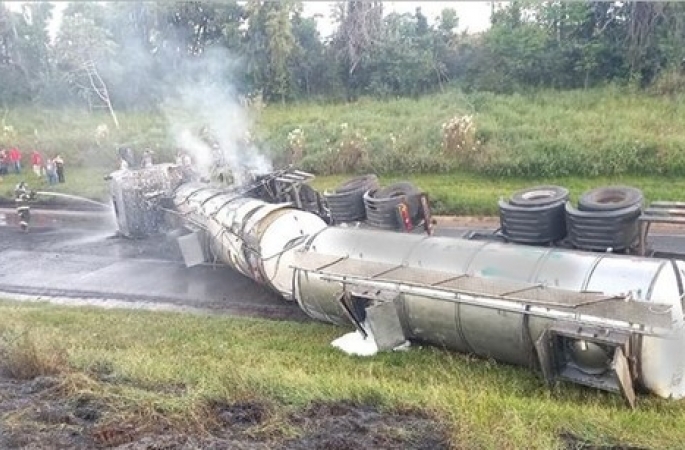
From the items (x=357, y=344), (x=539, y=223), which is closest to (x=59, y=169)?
(x=357, y=344)

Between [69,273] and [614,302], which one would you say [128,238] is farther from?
[614,302]

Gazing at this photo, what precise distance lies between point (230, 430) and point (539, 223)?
17.4ft

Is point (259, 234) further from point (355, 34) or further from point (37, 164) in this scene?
point (355, 34)

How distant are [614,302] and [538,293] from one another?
2.84ft

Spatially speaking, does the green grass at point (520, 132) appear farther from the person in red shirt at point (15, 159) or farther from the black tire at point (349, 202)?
the person in red shirt at point (15, 159)

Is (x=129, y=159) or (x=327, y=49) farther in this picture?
(x=327, y=49)

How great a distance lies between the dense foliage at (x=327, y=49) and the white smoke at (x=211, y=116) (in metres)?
1.04

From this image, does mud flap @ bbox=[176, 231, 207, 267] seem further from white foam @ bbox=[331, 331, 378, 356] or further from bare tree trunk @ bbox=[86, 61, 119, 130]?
bare tree trunk @ bbox=[86, 61, 119, 130]

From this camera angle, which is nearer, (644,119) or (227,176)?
(227,176)

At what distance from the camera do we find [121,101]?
3253 cm

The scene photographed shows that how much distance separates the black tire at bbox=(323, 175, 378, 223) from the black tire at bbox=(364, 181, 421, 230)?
32 centimetres

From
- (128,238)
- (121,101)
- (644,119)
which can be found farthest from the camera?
(121,101)

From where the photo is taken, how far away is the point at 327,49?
3200 centimetres

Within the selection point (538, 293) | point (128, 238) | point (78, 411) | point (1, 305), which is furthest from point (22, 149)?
point (538, 293)
